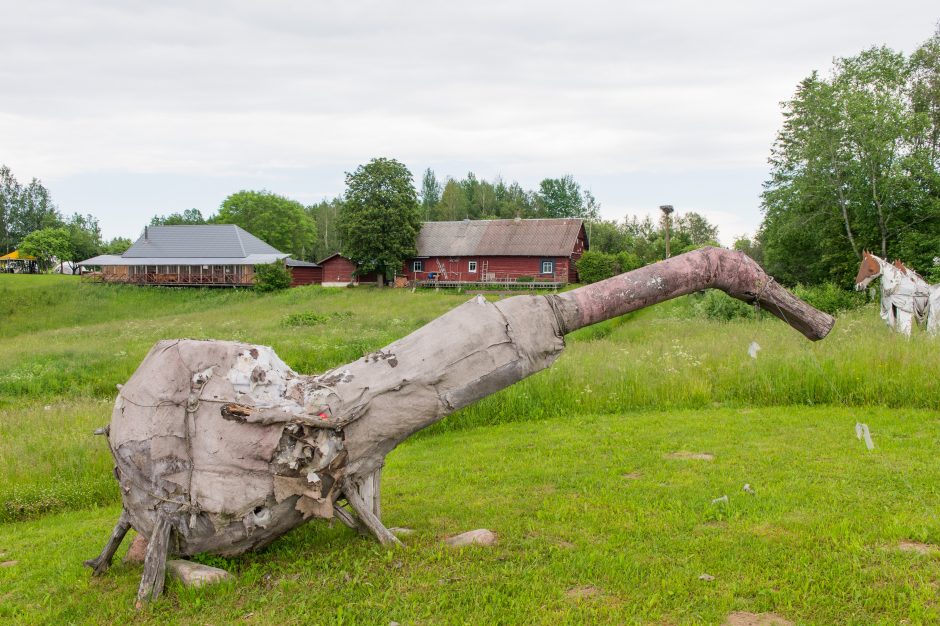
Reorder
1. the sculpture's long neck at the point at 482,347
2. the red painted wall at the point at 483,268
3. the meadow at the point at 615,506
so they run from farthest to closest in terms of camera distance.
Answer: the red painted wall at the point at 483,268 < the sculpture's long neck at the point at 482,347 < the meadow at the point at 615,506

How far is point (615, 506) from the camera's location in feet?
21.6

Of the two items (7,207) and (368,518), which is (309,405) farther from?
(7,207)

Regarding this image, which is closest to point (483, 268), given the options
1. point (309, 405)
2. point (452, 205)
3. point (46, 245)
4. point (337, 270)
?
point (337, 270)

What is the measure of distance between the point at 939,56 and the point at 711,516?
42795 mm

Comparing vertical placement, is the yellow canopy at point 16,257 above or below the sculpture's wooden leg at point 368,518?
above

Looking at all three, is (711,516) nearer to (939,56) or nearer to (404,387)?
(404,387)

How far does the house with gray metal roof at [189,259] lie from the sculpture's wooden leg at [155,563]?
175ft

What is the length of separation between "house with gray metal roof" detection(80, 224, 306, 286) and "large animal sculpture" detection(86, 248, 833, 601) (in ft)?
175

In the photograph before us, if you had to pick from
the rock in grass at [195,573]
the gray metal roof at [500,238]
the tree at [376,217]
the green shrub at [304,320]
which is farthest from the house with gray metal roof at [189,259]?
the rock in grass at [195,573]

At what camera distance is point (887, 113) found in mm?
33719

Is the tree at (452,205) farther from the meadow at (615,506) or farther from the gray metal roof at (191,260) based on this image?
the meadow at (615,506)

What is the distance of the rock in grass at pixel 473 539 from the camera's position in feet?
18.2

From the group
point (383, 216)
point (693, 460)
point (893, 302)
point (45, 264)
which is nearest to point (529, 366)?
point (693, 460)

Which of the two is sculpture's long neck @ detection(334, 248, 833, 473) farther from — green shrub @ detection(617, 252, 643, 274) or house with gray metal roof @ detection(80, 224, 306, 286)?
house with gray metal roof @ detection(80, 224, 306, 286)
